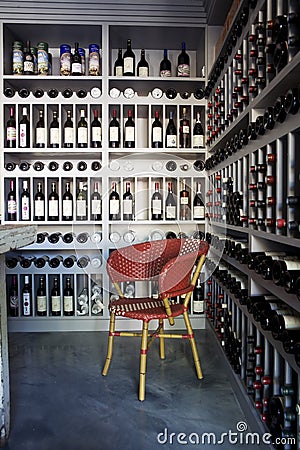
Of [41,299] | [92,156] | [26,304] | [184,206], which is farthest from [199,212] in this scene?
[26,304]

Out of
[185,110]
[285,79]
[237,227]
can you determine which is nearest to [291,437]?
[237,227]

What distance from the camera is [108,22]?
2551mm

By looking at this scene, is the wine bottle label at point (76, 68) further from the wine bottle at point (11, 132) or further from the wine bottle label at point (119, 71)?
the wine bottle at point (11, 132)

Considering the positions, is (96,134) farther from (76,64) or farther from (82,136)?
(76,64)

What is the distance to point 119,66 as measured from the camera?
8.95 feet

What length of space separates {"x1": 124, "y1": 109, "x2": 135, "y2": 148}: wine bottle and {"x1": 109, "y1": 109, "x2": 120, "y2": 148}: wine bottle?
0.05 meters

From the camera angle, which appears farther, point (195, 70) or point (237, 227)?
point (195, 70)

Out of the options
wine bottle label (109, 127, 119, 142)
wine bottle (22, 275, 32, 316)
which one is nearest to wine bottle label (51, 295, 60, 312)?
wine bottle (22, 275, 32, 316)

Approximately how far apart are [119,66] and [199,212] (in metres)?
1.10

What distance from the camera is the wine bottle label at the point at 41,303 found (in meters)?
2.69

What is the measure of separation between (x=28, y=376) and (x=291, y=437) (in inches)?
50.3

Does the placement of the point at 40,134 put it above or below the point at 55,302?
above

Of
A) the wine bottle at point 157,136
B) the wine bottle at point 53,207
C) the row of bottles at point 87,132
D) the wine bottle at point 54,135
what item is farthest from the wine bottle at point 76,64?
the wine bottle at point 53,207

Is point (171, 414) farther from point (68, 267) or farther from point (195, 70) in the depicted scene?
point (195, 70)
